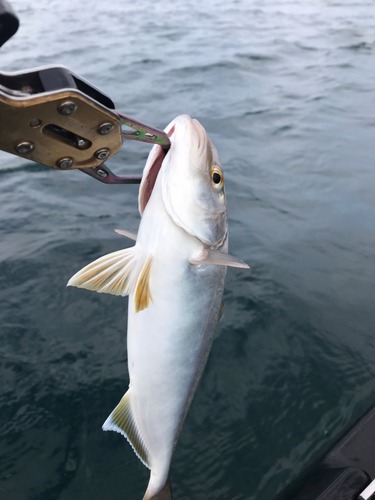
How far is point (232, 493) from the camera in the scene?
2959mm

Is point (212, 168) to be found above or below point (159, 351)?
above

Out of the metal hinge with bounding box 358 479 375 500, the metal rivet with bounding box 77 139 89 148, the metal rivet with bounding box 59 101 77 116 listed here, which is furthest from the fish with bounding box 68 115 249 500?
the metal hinge with bounding box 358 479 375 500

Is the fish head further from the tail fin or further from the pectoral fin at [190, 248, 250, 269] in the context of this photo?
the tail fin

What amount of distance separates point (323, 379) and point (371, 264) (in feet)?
6.10

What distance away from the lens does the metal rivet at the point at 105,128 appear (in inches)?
68.9

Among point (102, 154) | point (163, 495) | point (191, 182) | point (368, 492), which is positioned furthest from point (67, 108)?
point (368, 492)

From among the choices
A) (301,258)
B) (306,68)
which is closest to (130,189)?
(301,258)

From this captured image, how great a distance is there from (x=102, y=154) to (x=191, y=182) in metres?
0.55

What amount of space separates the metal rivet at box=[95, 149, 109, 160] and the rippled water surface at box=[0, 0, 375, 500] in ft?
7.12

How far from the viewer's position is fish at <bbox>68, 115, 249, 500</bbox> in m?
2.26

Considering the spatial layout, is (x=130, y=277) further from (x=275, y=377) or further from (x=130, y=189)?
(x=130, y=189)

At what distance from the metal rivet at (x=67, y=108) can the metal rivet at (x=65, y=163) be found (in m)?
0.25

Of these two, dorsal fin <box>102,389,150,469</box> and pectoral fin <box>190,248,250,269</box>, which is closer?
pectoral fin <box>190,248,250,269</box>

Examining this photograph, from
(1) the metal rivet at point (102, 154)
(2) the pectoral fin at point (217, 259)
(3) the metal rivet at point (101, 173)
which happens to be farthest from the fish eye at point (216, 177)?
(1) the metal rivet at point (102, 154)
